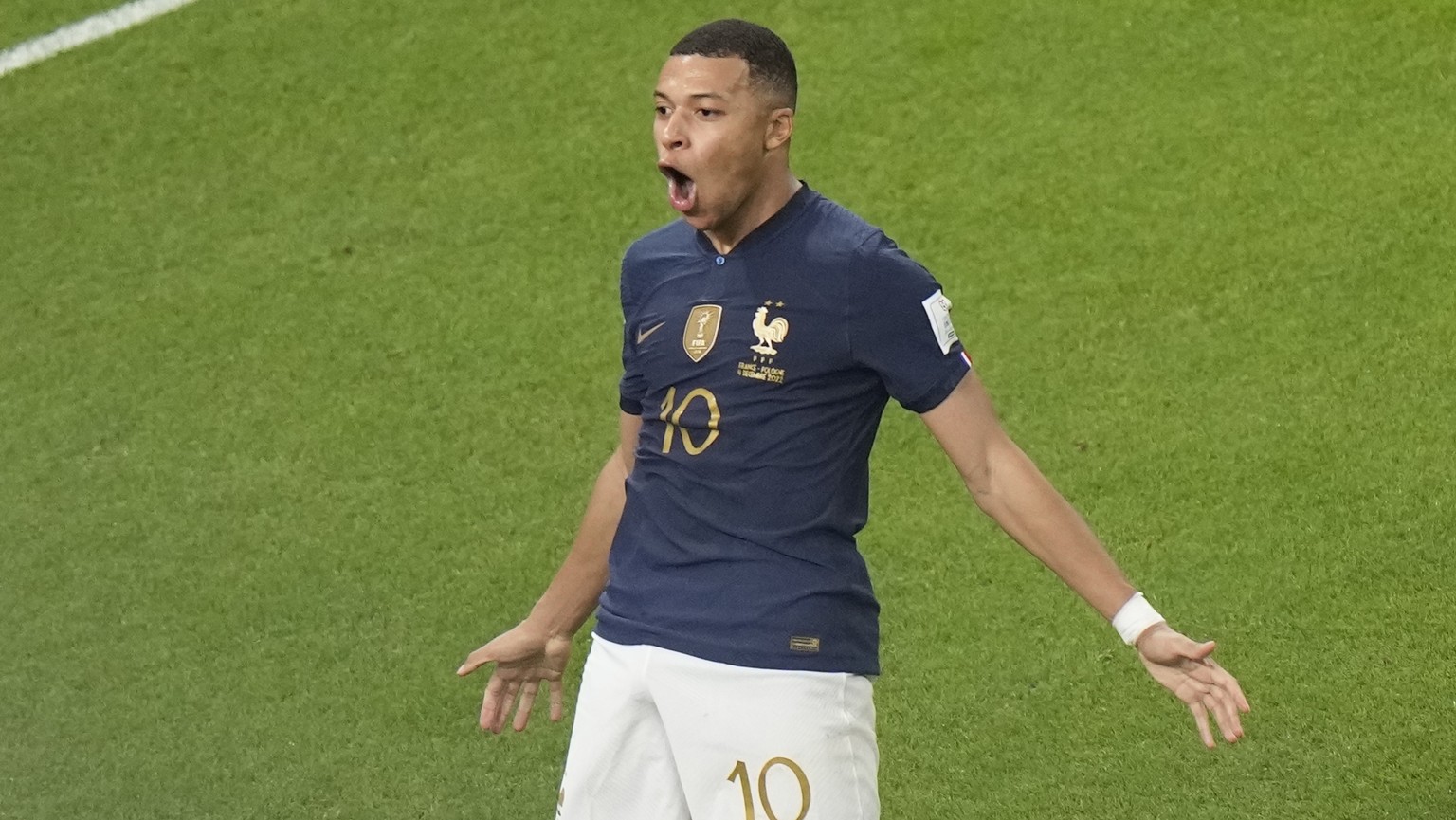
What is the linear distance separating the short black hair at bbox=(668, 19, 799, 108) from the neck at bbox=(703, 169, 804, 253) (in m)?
0.13

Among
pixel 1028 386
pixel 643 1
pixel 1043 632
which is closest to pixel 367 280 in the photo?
pixel 643 1

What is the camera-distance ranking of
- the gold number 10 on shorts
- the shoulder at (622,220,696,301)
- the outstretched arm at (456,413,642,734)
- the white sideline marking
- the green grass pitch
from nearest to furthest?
the gold number 10 on shorts
the shoulder at (622,220,696,301)
the outstretched arm at (456,413,642,734)
the green grass pitch
the white sideline marking

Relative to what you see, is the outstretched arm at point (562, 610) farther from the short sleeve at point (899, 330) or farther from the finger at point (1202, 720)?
the finger at point (1202, 720)

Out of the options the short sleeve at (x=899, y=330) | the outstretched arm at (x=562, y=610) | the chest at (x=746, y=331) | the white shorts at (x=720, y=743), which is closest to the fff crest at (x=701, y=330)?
the chest at (x=746, y=331)

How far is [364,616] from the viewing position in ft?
17.7

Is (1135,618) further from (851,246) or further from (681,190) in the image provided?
(681,190)

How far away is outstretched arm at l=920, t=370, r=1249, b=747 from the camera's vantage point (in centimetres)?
304

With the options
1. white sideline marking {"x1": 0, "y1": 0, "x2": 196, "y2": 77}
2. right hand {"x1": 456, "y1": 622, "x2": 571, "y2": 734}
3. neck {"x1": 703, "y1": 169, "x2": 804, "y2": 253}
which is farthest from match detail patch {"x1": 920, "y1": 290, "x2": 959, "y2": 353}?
white sideline marking {"x1": 0, "y1": 0, "x2": 196, "y2": 77}

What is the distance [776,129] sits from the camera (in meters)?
3.20

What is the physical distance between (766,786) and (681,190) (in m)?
0.99

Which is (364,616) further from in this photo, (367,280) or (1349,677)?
(1349,677)

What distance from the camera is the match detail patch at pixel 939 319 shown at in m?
3.11

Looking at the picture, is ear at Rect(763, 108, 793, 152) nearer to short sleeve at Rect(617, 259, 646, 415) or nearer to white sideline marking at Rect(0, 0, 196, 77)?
short sleeve at Rect(617, 259, 646, 415)

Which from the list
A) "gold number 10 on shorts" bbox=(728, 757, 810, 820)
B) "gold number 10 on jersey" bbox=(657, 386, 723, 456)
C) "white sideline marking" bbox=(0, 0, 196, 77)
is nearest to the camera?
"gold number 10 on shorts" bbox=(728, 757, 810, 820)
